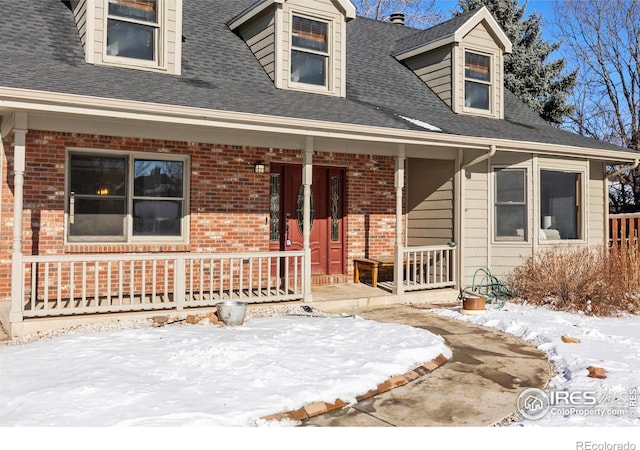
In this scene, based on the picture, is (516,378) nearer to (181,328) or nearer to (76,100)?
(181,328)

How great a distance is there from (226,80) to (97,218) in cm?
322

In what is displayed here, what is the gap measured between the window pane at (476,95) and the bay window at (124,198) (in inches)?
254

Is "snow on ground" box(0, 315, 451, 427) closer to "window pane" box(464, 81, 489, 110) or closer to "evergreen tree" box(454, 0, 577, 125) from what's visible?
"window pane" box(464, 81, 489, 110)

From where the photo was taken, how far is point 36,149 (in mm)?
7602

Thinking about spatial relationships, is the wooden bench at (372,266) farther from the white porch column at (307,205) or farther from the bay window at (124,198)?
the bay window at (124,198)

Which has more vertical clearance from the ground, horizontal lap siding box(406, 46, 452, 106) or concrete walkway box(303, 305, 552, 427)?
horizontal lap siding box(406, 46, 452, 106)

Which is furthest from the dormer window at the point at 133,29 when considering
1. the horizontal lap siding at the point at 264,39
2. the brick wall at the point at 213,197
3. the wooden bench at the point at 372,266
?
the wooden bench at the point at 372,266

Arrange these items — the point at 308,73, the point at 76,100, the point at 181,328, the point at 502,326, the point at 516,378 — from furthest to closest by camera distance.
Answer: the point at 308,73, the point at 502,326, the point at 181,328, the point at 76,100, the point at 516,378

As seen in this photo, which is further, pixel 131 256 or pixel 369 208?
pixel 369 208

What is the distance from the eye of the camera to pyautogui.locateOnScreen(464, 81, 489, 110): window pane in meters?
11.5

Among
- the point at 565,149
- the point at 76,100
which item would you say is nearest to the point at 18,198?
the point at 76,100

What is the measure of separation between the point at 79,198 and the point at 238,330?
11.6 feet

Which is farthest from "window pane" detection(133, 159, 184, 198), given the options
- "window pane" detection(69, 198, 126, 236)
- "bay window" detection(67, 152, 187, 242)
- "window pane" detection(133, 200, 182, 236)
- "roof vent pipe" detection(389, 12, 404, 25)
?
"roof vent pipe" detection(389, 12, 404, 25)

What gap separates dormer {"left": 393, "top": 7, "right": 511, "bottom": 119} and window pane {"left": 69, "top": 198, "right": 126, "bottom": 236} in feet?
23.9
